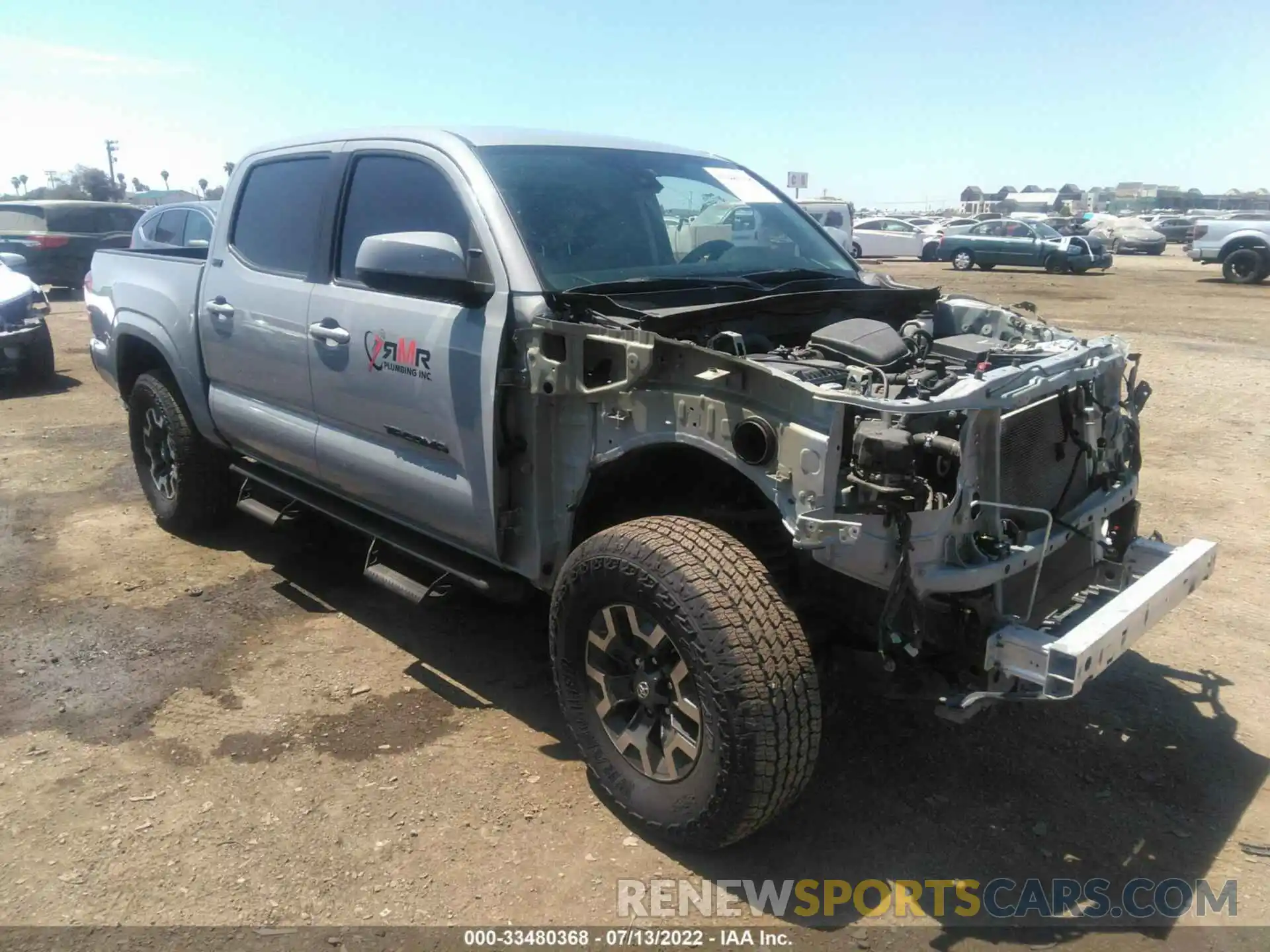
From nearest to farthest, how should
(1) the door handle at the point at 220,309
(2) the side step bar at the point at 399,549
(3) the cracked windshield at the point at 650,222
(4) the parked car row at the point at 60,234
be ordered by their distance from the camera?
(3) the cracked windshield at the point at 650,222, (2) the side step bar at the point at 399,549, (1) the door handle at the point at 220,309, (4) the parked car row at the point at 60,234

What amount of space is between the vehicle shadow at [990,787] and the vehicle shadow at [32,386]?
746cm

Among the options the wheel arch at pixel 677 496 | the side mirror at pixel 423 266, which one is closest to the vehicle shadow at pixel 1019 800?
the wheel arch at pixel 677 496

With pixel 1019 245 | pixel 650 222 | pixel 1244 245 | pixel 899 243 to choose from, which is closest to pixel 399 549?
pixel 650 222

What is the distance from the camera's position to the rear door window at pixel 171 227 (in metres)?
9.98

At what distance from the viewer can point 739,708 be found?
264 cm

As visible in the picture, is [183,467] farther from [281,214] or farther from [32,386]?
[32,386]

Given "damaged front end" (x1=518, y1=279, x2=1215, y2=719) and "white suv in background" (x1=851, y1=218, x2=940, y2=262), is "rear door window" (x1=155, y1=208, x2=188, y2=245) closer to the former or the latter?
"damaged front end" (x1=518, y1=279, x2=1215, y2=719)

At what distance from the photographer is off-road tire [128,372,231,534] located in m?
5.34

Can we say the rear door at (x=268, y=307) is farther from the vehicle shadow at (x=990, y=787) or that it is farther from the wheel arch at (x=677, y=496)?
the wheel arch at (x=677, y=496)

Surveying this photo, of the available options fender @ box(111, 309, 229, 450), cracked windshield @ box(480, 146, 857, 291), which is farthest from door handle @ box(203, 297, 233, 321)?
cracked windshield @ box(480, 146, 857, 291)

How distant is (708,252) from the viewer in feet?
13.1

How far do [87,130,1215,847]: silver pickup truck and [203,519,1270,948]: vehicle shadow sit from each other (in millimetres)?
378

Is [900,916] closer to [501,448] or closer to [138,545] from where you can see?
[501,448]

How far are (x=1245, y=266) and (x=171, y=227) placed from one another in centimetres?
2196
